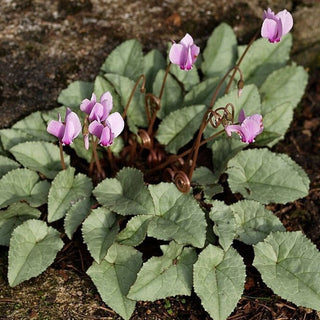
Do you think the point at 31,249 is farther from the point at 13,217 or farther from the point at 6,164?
the point at 6,164

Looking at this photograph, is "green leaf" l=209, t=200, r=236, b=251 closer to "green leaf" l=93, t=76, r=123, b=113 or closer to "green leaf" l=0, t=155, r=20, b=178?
"green leaf" l=93, t=76, r=123, b=113

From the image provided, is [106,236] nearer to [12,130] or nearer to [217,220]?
[217,220]

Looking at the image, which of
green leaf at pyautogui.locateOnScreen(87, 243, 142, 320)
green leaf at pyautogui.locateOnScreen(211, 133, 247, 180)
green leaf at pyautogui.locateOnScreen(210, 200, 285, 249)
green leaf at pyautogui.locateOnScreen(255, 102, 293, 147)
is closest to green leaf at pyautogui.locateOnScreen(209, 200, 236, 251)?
green leaf at pyautogui.locateOnScreen(210, 200, 285, 249)

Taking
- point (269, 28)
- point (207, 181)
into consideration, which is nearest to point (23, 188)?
point (207, 181)

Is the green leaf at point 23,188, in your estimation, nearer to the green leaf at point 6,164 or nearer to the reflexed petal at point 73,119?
the green leaf at point 6,164

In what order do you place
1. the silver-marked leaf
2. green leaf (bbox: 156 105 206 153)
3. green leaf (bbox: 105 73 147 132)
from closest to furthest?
the silver-marked leaf
green leaf (bbox: 156 105 206 153)
green leaf (bbox: 105 73 147 132)

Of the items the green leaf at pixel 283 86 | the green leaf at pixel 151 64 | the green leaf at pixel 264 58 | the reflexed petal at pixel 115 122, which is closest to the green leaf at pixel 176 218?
the reflexed petal at pixel 115 122
